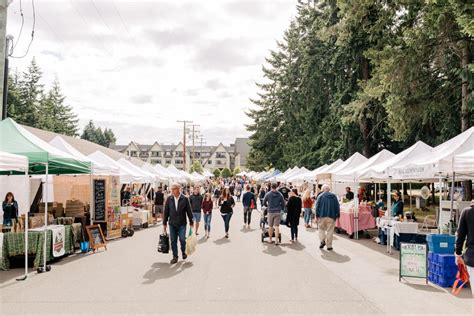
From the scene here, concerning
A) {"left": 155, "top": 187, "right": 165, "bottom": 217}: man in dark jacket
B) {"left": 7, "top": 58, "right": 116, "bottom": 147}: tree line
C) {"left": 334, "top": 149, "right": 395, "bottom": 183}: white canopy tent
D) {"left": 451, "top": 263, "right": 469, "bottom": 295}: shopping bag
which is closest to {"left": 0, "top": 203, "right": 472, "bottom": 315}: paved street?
{"left": 451, "top": 263, "right": 469, "bottom": 295}: shopping bag

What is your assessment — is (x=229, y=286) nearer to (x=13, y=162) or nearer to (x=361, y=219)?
(x=13, y=162)

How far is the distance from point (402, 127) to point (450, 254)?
11.8 meters

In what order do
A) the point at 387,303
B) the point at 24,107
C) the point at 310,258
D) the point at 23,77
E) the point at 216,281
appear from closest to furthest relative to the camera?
1. the point at 387,303
2. the point at 216,281
3. the point at 310,258
4. the point at 24,107
5. the point at 23,77

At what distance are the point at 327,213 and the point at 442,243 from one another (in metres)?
4.41

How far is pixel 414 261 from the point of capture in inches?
348

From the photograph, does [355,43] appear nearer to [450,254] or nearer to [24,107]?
[450,254]

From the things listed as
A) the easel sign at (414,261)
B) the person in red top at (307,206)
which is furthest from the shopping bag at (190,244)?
the person in red top at (307,206)

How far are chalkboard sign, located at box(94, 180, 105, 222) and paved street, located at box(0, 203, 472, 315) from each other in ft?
12.2

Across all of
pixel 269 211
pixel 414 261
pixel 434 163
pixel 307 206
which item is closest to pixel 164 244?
pixel 269 211

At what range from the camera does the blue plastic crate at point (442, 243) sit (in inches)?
355

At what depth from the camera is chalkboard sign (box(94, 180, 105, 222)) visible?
16.0m

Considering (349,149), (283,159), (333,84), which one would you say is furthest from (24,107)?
(349,149)

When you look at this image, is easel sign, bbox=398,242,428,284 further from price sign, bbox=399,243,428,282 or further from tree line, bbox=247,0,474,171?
tree line, bbox=247,0,474,171

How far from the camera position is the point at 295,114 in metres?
47.5
